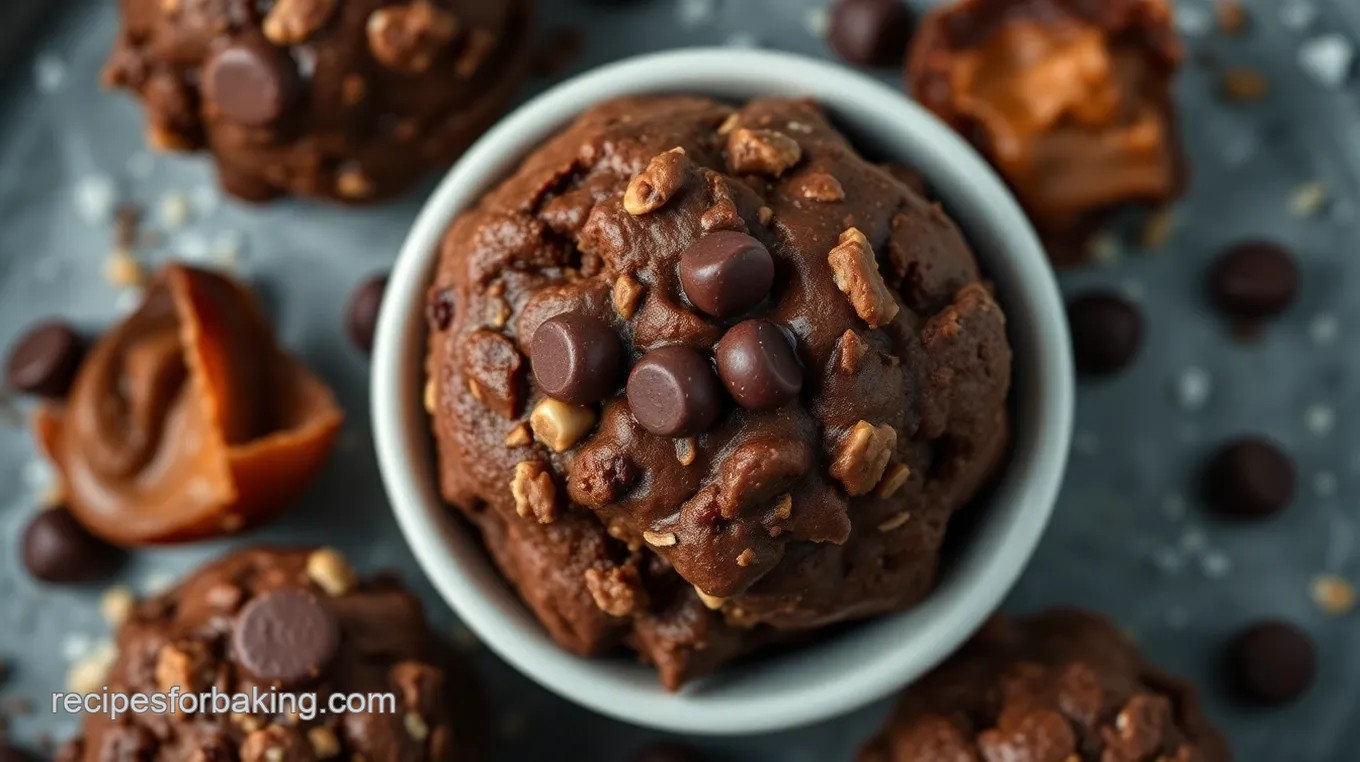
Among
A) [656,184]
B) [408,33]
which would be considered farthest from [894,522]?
[408,33]

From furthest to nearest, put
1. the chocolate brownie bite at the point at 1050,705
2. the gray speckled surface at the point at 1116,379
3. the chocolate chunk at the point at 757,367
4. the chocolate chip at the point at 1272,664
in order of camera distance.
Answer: the gray speckled surface at the point at 1116,379 → the chocolate chip at the point at 1272,664 → the chocolate brownie bite at the point at 1050,705 → the chocolate chunk at the point at 757,367

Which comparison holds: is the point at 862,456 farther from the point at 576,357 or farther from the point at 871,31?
the point at 871,31

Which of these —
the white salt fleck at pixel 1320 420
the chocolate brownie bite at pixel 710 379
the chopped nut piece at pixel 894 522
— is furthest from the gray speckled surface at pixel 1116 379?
the chopped nut piece at pixel 894 522

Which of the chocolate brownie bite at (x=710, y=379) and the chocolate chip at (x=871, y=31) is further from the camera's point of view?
the chocolate chip at (x=871, y=31)

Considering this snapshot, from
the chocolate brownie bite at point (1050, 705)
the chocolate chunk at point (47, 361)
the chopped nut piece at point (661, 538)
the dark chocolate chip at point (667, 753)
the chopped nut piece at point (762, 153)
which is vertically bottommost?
the dark chocolate chip at point (667, 753)

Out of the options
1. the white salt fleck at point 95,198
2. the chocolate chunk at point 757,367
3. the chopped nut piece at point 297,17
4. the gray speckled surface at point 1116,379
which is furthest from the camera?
the white salt fleck at point 95,198

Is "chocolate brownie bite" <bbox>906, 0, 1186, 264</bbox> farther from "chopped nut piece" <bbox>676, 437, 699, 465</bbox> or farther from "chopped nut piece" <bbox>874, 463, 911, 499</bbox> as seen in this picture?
"chopped nut piece" <bbox>676, 437, 699, 465</bbox>

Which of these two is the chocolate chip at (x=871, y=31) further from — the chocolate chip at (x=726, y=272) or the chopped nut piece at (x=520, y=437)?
the chopped nut piece at (x=520, y=437)

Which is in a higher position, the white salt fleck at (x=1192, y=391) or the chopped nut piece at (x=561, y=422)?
the chopped nut piece at (x=561, y=422)
